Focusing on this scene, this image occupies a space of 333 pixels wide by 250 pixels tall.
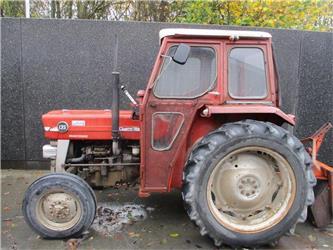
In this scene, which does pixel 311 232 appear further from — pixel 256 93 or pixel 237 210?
pixel 256 93

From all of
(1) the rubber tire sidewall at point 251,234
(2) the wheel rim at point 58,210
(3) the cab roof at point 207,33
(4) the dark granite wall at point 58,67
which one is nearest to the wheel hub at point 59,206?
(2) the wheel rim at point 58,210

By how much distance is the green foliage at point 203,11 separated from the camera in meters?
7.57

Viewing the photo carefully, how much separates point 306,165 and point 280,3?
17.1 feet

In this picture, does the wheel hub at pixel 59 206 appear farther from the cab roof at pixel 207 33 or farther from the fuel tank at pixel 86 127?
the cab roof at pixel 207 33

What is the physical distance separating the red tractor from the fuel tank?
0.25 metres

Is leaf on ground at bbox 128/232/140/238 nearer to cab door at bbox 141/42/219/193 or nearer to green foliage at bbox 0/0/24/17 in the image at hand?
cab door at bbox 141/42/219/193

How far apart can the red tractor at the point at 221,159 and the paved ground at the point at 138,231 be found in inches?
7.9

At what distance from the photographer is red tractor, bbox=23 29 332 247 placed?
341 centimetres

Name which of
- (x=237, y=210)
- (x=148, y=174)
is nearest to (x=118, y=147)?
(x=148, y=174)

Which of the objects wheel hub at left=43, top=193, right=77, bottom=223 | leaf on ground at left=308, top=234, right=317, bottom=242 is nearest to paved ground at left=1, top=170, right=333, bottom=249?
leaf on ground at left=308, top=234, right=317, bottom=242

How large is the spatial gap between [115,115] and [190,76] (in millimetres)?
865

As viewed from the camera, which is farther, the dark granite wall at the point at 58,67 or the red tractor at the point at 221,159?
the dark granite wall at the point at 58,67

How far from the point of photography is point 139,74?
5.81 m

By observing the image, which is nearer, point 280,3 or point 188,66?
point 188,66
